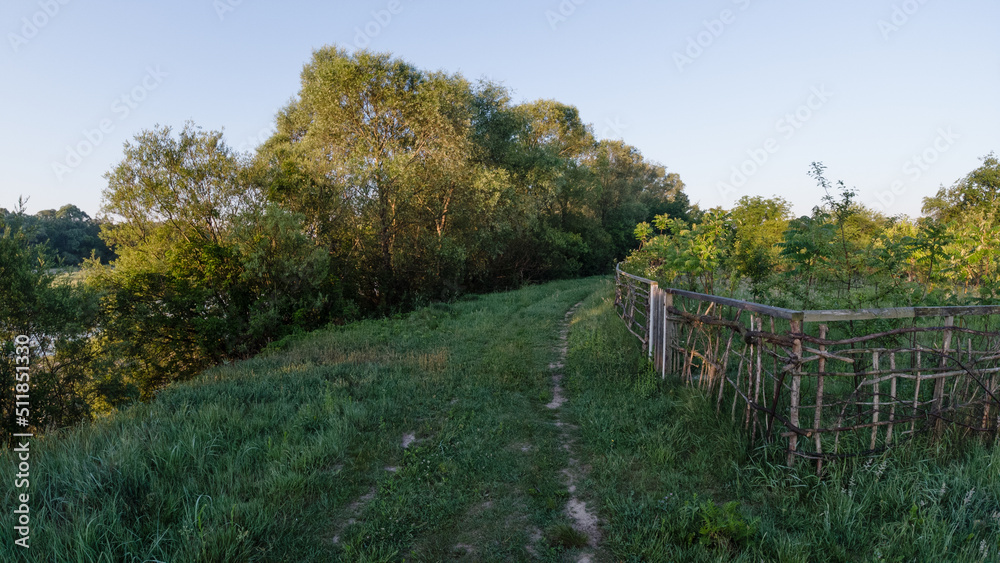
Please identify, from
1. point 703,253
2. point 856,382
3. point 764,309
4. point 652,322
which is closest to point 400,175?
point 703,253

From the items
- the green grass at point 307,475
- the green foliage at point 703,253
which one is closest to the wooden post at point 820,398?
the green grass at point 307,475

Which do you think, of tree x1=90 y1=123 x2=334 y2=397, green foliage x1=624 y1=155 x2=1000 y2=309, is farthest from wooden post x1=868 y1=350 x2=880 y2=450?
tree x1=90 y1=123 x2=334 y2=397

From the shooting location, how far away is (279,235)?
1539 centimetres

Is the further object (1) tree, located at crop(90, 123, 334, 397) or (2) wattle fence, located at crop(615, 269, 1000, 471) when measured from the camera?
(1) tree, located at crop(90, 123, 334, 397)

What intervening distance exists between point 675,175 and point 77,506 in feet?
221

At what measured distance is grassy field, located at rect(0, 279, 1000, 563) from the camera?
10.1 ft

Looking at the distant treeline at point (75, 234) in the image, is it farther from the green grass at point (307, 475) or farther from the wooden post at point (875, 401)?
the wooden post at point (875, 401)

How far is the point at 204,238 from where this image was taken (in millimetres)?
16266

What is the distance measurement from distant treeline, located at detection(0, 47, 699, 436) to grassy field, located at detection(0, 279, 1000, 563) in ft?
21.0

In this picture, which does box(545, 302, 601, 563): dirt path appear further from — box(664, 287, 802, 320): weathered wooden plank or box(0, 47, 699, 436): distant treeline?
box(0, 47, 699, 436): distant treeline

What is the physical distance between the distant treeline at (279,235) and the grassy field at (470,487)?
6412 mm

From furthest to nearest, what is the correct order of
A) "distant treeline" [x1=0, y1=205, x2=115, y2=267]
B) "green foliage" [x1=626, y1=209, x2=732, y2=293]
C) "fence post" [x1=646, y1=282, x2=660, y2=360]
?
"distant treeline" [x1=0, y1=205, x2=115, y2=267] → "green foliage" [x1=626, y1=209, x2=732, y2=293] → "fence post" [x1=646, y1=282, x2=660, y2=360]

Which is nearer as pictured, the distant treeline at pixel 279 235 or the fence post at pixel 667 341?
the fence post at pixel 667 341

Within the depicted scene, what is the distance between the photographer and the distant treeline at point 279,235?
33.2ft
